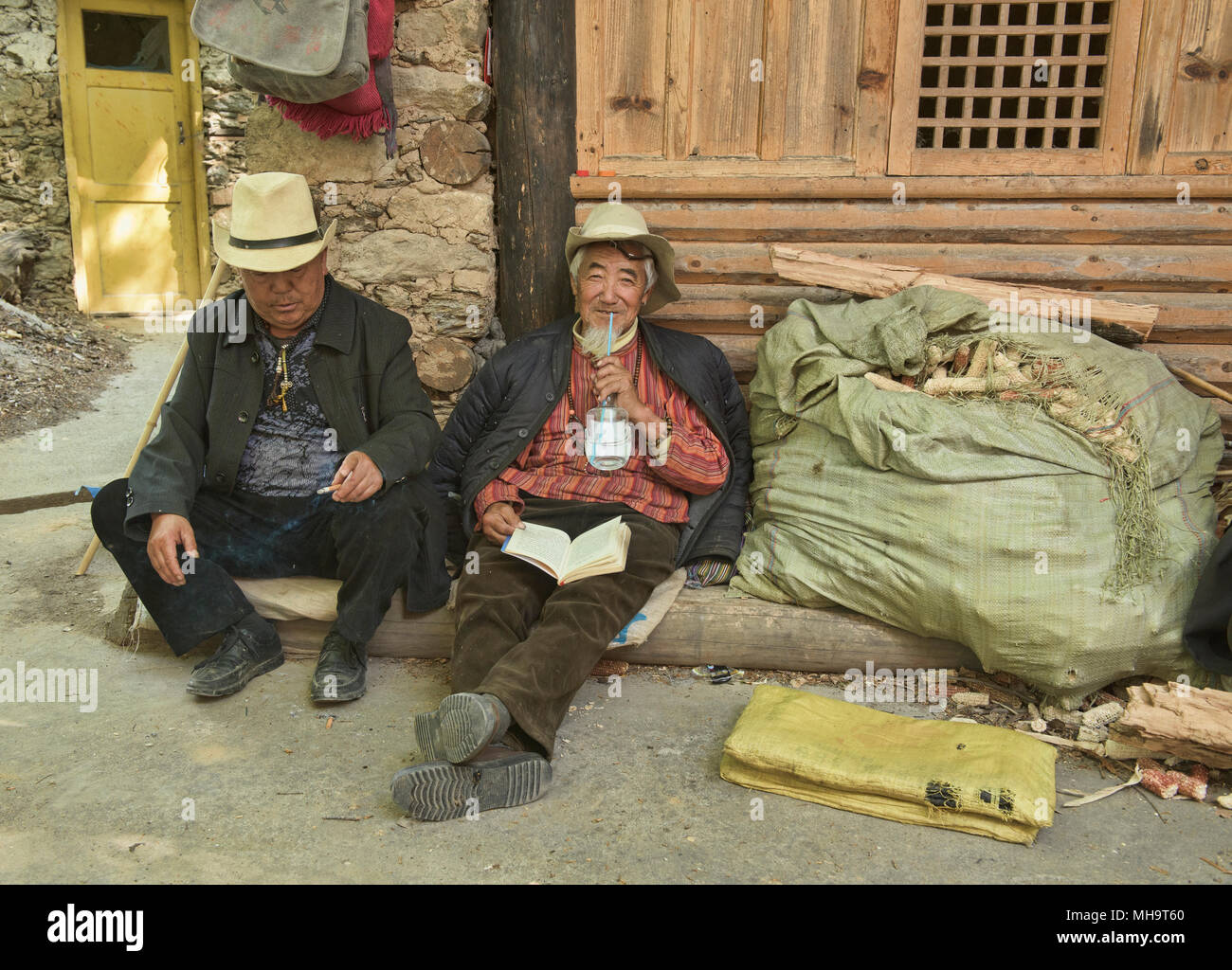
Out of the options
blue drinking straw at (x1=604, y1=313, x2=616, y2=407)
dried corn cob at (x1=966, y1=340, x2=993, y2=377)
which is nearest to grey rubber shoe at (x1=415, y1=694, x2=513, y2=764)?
blue drinking straw at (x1=604, y1=313, x2=616, y2=407)

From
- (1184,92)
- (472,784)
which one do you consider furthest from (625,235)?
(1184,92)

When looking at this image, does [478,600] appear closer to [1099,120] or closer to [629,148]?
[629,148]

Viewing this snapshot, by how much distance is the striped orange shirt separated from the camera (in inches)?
127

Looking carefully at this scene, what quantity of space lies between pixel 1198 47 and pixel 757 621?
2.65 metres

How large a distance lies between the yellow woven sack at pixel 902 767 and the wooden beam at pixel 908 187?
2.03 meters

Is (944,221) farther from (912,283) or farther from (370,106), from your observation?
(370,106)

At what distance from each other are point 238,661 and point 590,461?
127 cm

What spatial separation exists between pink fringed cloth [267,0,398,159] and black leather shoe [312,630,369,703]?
1.88 metres

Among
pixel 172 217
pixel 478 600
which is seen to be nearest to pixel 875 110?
pixel 478 600

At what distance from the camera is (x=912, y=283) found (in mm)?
3520

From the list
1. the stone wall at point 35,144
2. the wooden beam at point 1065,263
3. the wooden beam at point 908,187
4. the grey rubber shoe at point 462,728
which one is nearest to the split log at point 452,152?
the wooden beam at point 908,187

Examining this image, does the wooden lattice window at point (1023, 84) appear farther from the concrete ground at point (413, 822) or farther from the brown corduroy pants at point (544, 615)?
the concrete ground at point (413, 822)

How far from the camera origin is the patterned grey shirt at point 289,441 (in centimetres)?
316

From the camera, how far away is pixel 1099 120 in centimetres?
362
